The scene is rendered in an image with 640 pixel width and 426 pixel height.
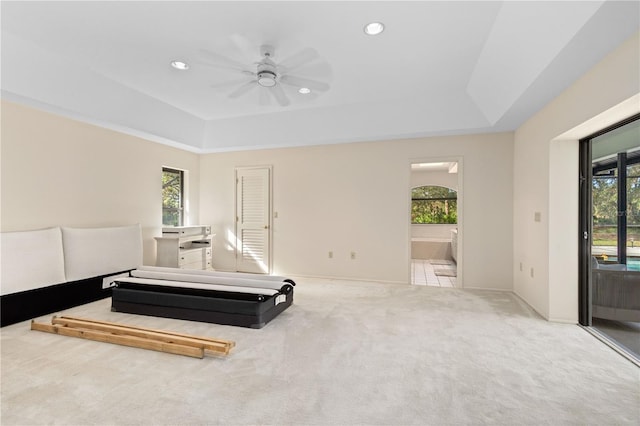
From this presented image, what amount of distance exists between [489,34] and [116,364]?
4.23 metres

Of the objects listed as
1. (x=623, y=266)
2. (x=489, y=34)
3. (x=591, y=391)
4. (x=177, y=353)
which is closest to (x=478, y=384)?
(x=591, y=391)

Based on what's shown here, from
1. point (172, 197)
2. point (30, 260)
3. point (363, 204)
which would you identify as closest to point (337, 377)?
point (363, 204)

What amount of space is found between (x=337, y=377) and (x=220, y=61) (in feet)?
10.7

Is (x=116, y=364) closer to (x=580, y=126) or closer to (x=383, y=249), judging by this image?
(x=383, y=249)

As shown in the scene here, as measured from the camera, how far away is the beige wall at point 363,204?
4707 mm

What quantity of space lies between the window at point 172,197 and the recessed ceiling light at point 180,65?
8.97ft

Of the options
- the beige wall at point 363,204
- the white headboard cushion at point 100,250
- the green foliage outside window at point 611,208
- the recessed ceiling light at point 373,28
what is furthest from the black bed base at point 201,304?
the green foliage outside window at point 611,208

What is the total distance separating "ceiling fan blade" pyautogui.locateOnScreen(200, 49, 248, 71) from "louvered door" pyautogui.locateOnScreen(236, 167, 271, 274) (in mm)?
2692

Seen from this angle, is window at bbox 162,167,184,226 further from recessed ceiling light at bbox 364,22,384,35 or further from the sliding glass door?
the sliding glass door

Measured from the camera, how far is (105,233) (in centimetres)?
430

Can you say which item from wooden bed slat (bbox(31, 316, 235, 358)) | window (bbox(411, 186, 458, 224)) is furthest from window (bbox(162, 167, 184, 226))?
window (bbox(411, 186, 458, 224))

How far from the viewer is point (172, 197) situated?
5.91 metres

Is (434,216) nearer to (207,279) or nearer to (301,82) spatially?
(301,82)

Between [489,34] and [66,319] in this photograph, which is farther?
[66,319]
